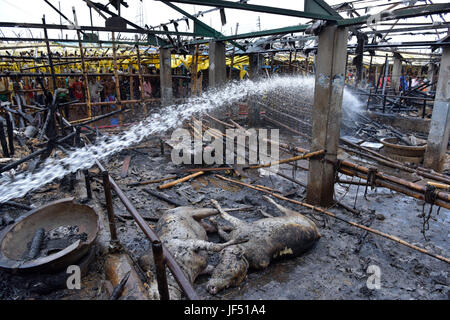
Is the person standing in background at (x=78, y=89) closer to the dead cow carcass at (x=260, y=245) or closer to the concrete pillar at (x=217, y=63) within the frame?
the concrete pillar at (x=217, y=63)

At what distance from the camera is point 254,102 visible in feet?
45.3

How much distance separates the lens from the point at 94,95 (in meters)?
13.8

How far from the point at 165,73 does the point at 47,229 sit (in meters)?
8.36

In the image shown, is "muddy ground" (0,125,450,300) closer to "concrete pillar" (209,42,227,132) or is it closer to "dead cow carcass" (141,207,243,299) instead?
"dead cow carcass" (141,207,243,299)

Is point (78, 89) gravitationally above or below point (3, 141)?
above

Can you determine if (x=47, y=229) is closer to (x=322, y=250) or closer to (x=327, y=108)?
(x=322, y=250)

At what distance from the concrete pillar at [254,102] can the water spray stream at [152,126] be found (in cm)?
45

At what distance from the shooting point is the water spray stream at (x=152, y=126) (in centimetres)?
565

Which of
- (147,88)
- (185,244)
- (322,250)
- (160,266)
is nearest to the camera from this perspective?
(160,266)

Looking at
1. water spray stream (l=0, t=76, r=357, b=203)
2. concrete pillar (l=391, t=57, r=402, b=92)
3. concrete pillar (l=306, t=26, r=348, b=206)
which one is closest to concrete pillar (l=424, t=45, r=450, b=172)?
concrete pillar (l=306, t=26, r=348, b=206)

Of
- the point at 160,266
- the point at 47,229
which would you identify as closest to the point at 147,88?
the point at 47,229
